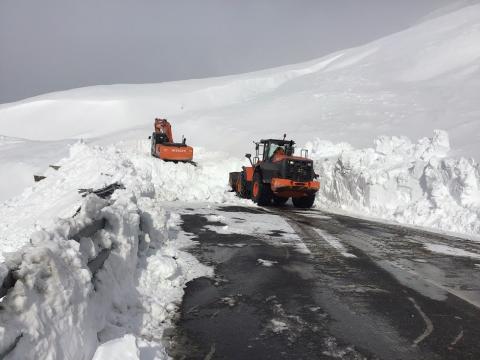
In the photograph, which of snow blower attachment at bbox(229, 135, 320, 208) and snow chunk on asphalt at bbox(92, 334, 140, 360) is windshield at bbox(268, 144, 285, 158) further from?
snow chunk on asphalt at bbox(92, 334, 140, 360)

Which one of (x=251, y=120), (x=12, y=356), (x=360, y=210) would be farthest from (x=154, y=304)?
(x=251, y=120)

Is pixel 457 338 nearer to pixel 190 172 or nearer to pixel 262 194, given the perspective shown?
pixel 262 194

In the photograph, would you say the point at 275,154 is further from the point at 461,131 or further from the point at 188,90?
the point at 188,90

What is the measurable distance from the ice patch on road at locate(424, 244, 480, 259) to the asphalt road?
322mm

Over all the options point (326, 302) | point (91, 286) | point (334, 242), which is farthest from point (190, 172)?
point (91, 286)

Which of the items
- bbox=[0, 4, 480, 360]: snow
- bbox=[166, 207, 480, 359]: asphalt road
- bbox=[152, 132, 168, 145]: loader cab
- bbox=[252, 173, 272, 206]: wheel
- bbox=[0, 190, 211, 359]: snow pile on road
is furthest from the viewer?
bbox=[152, 132, 168, 145]: loader cab

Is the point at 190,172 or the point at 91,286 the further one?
the point at 190,172

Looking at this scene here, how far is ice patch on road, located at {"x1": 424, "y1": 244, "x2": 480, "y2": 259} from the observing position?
930 cm

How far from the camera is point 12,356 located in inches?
105

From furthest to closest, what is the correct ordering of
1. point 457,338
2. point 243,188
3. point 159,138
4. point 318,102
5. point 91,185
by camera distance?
1. point 318,102
2. point 159,138
3. point 243,188
4. point 91,185
5. point 457,338

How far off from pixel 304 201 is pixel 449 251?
7.43 meters

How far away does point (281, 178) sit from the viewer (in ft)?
51.3

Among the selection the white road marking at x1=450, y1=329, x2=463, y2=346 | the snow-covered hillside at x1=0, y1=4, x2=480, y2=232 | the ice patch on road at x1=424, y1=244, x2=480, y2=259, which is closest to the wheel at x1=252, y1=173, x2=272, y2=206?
the snow-covered hillside at x1=0, y1=4, x2=480, y2=232

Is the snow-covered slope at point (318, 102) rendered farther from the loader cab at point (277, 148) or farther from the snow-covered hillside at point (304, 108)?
the loader cab at point (277, 148)
